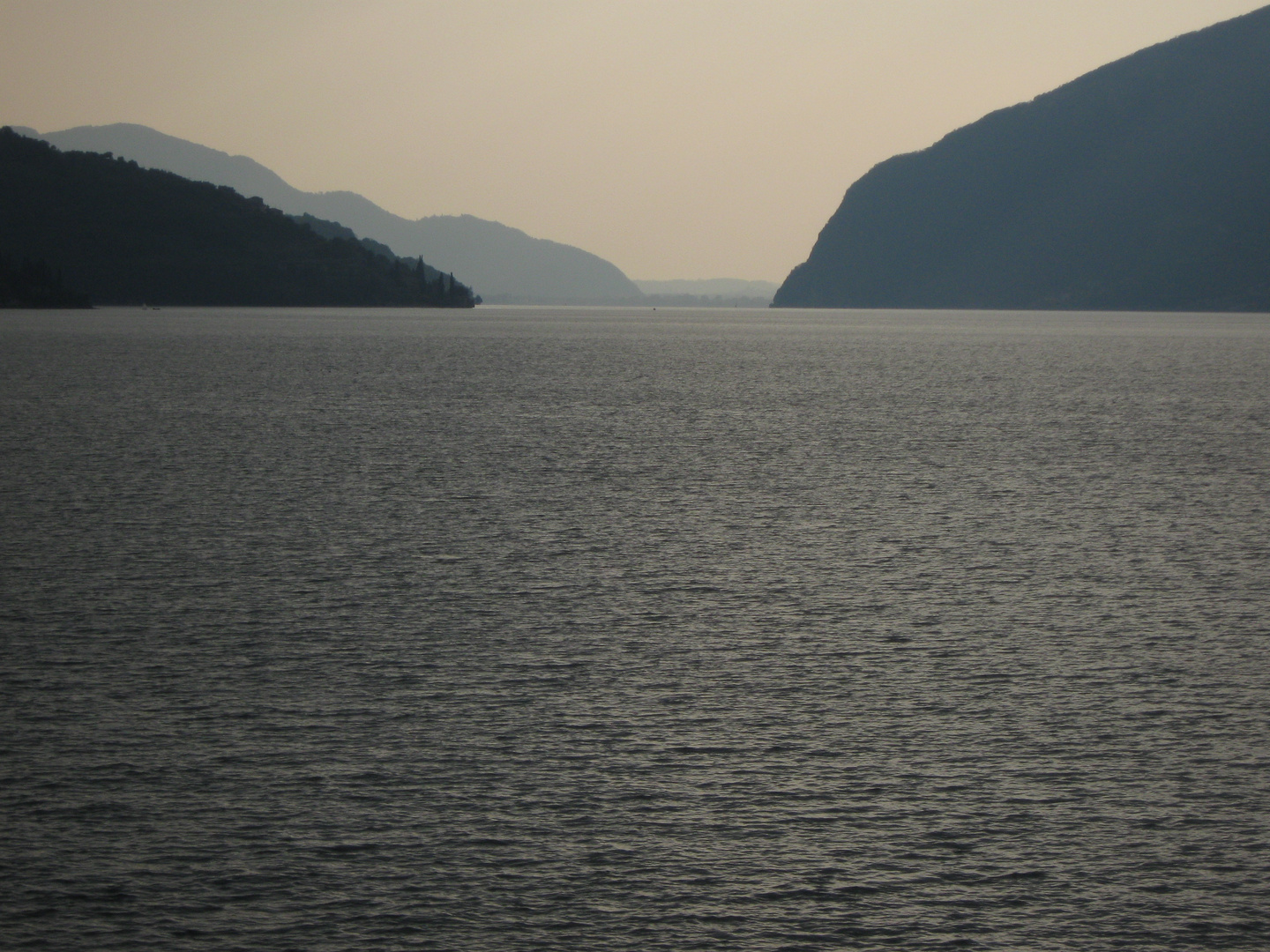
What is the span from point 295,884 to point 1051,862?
7.22 metres

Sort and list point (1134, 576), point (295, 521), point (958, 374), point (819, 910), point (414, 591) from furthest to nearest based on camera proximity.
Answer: point (958, 374) → point (295, 521) → point (1134, 576) → point (414, 591) → point (819, 910)

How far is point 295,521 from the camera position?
33.7 metres

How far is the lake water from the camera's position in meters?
12.5

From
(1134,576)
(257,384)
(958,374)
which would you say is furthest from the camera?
(958,374)

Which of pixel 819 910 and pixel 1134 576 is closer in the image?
pixel 819 910

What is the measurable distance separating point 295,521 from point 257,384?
183 ft

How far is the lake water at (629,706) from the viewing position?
491 inches

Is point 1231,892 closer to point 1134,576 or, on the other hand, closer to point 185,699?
point 185,699

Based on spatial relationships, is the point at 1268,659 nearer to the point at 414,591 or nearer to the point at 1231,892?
the point at 1231,892

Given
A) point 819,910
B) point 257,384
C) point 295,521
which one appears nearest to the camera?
point 819,910

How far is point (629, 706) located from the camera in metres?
18.4

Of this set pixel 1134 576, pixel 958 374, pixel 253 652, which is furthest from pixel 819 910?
pixel 958 374

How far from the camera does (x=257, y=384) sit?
86688 millimetres

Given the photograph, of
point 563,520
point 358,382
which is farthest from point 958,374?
point 563,520
